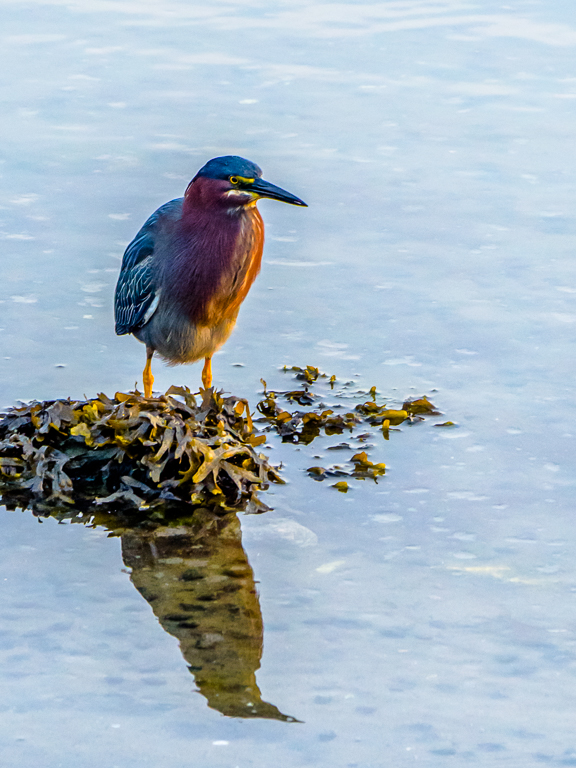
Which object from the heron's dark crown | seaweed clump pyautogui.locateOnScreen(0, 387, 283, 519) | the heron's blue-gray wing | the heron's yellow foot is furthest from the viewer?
the heron's yellow foot

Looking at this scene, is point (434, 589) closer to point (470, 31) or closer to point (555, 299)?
point (555, 299)

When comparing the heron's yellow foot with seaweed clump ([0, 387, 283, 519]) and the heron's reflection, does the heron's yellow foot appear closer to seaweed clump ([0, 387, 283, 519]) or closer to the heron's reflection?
seaweed clump ([0, 387, 283, 519])

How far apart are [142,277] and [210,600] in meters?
1.84

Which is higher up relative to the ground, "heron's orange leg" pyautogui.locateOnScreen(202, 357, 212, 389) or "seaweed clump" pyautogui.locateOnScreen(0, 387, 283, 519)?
"heron's orange leg" pyautogui.locateOnScreen(202, 357, 212, 389)

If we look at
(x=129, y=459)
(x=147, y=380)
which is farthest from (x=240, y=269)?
(x=129, y=459)

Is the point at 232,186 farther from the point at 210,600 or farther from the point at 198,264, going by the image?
the point at 210,600

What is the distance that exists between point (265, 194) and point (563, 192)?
144 inches

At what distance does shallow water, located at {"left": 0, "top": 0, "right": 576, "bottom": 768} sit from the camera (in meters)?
3.84

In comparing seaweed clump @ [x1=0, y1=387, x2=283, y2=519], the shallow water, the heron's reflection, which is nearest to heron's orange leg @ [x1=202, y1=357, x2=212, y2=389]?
the shallow water

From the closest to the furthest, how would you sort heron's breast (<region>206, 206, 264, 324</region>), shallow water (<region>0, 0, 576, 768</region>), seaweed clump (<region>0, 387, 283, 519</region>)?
shallow water (<region>0, 0, 576, 768</region>), seaweed clump (<region>0, 387, 283, 519</region>), heron's breast (<region>206, 206, 264, 324</region>)

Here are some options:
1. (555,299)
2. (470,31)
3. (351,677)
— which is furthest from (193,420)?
(470,31)

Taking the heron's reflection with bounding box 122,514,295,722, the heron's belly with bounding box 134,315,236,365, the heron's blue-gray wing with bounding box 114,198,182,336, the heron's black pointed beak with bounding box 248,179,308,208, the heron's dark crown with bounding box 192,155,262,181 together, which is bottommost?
the heron's reflection with bounding box 122,514,295,722

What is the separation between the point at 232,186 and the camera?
5.31 m

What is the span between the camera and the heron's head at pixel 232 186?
17.2 ft
